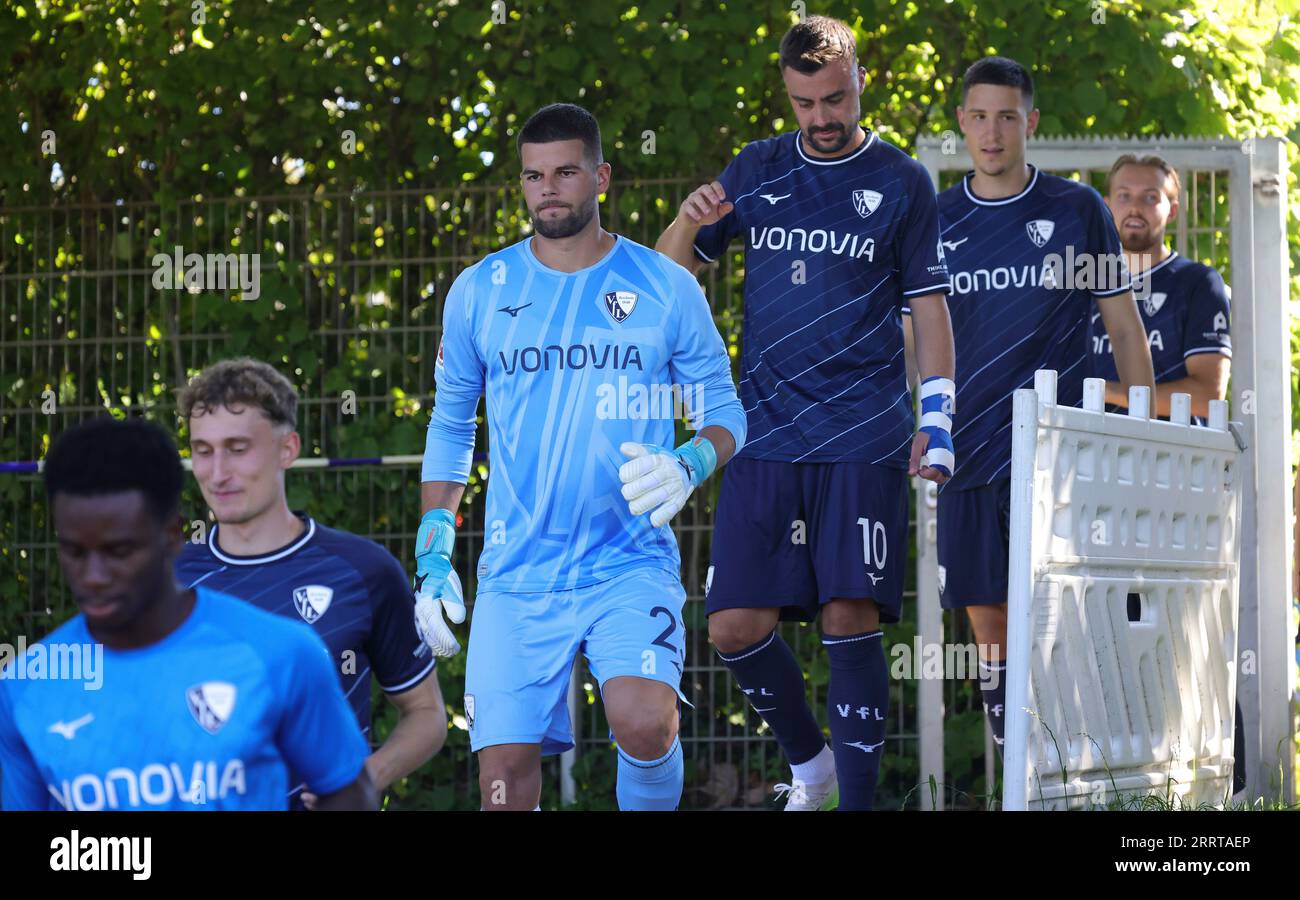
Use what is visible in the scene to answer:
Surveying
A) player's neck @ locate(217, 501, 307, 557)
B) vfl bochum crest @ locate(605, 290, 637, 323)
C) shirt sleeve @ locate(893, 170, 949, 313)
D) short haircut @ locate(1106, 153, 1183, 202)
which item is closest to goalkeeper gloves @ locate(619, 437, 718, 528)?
vfl bochum crest @ locate(605, 290, 637, 323)

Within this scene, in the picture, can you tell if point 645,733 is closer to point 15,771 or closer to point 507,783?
point 507,783

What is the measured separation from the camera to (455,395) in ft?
16.7

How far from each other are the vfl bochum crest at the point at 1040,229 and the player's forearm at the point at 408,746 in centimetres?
313

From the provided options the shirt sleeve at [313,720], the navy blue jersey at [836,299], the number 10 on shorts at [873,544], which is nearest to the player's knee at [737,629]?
the number 10 on shorts at [873,544]

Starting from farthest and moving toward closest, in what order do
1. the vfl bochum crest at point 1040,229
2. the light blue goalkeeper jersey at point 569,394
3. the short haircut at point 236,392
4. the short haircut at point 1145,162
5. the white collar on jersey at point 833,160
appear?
the short haircut at point 1145,162 < the vfl bochum crest at point 1040,229 < the white collar on jersey at point 833,160 < the light blue goalkeeper jersey at point 569,394 < the short haircut at point 236,392

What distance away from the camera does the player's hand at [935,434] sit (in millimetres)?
5559

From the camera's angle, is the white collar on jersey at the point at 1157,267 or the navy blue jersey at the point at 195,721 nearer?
the navy blue jersey at the point at 195,721

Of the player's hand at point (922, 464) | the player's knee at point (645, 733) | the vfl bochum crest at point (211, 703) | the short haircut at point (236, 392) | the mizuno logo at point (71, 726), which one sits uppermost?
the short haircut at point (236, 392)

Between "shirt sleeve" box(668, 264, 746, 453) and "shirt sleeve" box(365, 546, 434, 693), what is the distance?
1207mm

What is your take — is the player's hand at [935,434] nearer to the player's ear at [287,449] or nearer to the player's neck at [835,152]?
the player's neck at [835,152]

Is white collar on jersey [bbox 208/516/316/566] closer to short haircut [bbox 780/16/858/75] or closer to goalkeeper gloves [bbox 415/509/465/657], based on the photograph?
goalkeeper gloves [bbox 415/509/465/657]
